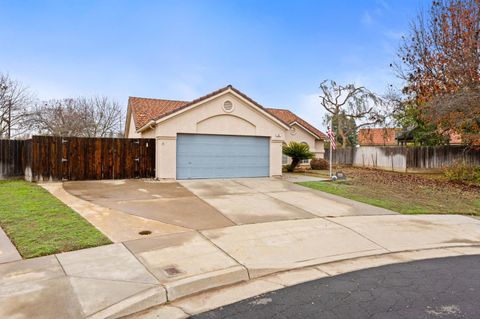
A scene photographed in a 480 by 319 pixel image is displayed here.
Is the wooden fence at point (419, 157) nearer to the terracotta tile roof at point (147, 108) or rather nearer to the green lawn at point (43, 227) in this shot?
the terracotta tile roof at point (147, 108)

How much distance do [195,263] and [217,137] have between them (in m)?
10.8

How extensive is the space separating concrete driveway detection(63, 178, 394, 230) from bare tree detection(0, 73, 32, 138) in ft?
57.6

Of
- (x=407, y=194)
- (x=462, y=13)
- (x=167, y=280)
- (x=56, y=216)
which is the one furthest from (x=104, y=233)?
(x=462, y=13)

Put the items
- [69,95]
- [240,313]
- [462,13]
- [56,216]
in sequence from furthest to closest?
[69,95] < [462,13] < [56,216] < [240,313]

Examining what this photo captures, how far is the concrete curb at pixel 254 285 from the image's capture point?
11.9 feet

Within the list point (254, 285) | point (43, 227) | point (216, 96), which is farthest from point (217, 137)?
point (254, 285)

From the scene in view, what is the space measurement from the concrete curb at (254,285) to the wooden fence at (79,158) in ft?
36.4

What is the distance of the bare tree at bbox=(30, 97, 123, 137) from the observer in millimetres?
30688

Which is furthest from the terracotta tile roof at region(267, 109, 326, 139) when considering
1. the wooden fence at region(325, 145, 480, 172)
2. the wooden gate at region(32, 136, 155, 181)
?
the wooden gate at region(32, 136, 155, 181)

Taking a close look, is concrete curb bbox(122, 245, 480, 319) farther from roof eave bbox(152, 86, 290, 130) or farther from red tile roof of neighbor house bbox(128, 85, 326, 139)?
red tile roof of neighbor house bbox(128, 85, 326, 139)

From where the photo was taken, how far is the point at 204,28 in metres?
15.1

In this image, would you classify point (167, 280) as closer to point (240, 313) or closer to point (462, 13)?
point (240, 313)

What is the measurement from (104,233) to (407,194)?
11.2m

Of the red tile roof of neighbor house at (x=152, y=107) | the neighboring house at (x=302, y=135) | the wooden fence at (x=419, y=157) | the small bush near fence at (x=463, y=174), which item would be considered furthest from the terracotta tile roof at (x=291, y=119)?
the small bush near fence at (x=463, y=174)
